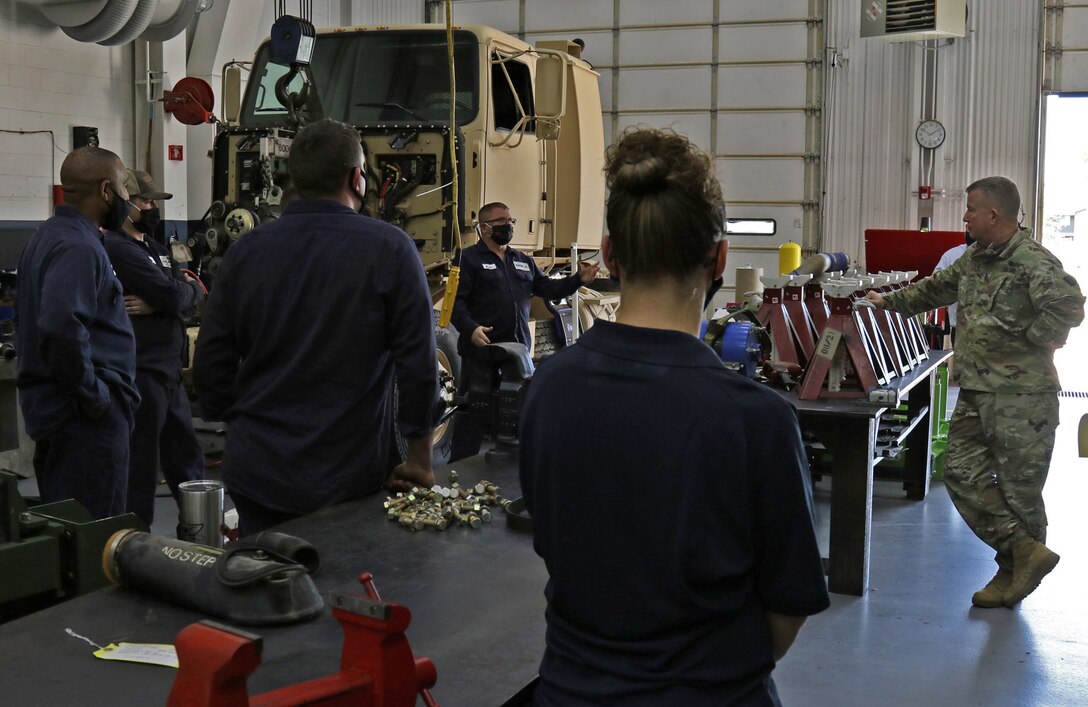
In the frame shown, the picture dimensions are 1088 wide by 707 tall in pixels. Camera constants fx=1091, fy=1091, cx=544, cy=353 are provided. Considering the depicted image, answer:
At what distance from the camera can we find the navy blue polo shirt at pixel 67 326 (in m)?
3.40

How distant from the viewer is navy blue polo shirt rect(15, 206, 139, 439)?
134 inches

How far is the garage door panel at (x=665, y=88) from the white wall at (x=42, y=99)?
19.1 feet

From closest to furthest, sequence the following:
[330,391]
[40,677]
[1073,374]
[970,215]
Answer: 1. [40,677]
2. [330,391]
3. [970,215]
4. [1073,374]

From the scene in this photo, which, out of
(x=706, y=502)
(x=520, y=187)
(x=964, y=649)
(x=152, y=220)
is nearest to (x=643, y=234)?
(x=706, y=502)

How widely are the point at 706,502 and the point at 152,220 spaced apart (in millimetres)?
4260

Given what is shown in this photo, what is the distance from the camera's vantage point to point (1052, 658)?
3.83 meters

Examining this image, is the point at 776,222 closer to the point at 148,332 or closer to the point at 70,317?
the point at 148,332

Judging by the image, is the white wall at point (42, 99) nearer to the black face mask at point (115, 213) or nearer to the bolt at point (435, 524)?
the black face mask at point (115, 213)

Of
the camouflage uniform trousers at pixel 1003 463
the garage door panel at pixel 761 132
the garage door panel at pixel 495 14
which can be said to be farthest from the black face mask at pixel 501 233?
the garage door panel at pixel 495 14

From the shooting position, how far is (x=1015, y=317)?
434 cm

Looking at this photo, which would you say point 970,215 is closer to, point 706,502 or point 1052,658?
point 1052,658

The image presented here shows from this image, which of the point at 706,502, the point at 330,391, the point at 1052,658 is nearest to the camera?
the point at 706,502

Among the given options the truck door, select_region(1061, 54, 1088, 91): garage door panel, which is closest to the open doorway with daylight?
select_region(1061, 54, 1088, 91): garage door panel

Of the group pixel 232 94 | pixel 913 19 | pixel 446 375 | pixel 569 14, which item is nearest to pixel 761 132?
pixel 913 19
